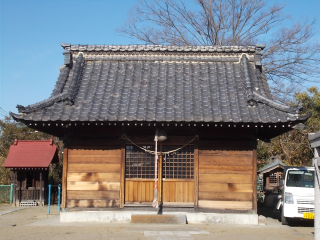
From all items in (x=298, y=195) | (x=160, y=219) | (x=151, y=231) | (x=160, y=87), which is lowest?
(x=151, y=231)

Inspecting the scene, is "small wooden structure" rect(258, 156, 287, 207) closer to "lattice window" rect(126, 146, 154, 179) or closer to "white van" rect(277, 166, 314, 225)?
"white van" rect(277, 166, 314, 225)

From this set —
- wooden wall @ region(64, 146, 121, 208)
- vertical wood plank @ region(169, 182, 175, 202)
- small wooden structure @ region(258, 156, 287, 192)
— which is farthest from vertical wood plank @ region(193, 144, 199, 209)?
small wooden structure @ region(258, 156, 287, 192)

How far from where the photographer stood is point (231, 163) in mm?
12062

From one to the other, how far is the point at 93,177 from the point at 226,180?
14.0 feet

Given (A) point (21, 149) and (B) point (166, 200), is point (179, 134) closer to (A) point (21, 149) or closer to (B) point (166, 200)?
(B) point (166, 200)

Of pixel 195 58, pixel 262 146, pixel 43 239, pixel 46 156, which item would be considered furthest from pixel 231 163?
pixel 262 146

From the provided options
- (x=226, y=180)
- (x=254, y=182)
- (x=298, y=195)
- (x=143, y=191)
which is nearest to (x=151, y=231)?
(x=143, y=191)

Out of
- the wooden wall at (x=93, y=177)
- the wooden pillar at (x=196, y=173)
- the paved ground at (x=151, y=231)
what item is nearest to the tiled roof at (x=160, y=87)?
the wooden pillar at (x=196, y=173)

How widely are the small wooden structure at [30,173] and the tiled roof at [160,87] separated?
9.72 meters

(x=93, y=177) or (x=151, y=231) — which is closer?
(x=151, y=231)

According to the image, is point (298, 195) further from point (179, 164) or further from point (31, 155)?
point (31, 155)

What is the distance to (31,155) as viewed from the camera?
885 inches

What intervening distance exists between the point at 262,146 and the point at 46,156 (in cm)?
1587

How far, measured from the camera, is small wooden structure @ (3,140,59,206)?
21.7m
